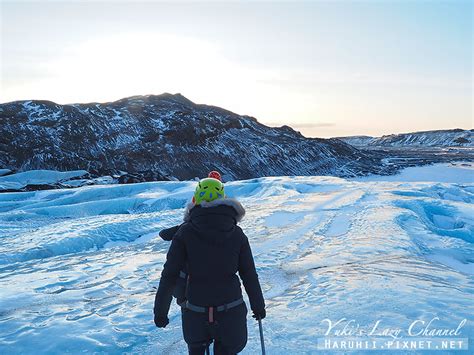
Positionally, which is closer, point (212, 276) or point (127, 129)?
point (212, 276)

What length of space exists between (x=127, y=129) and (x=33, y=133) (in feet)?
41.1

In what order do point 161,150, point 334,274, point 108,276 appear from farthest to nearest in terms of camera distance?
point 161,150, point 108,276, point 334,274

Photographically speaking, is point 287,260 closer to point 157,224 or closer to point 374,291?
point 374,291

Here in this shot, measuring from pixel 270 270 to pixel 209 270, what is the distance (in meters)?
4.94

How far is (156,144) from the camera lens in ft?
170

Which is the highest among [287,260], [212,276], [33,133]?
[33,133]

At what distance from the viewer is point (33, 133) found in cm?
4678

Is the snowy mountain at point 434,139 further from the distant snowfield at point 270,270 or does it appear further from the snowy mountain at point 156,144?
the distant snowfield at point 270,270

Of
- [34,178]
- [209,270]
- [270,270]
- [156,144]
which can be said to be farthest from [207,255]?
[156,144]

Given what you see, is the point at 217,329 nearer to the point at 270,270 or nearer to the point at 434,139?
the point at 270,270

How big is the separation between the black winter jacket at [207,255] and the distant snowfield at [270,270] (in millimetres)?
1640

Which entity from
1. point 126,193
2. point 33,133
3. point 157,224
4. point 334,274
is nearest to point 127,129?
point 33,133

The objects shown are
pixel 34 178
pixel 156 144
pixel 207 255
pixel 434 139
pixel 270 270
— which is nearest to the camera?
pixel 207 255

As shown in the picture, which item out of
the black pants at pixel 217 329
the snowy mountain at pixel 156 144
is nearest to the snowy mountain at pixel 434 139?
the snowy mountain at pixel 156 144
